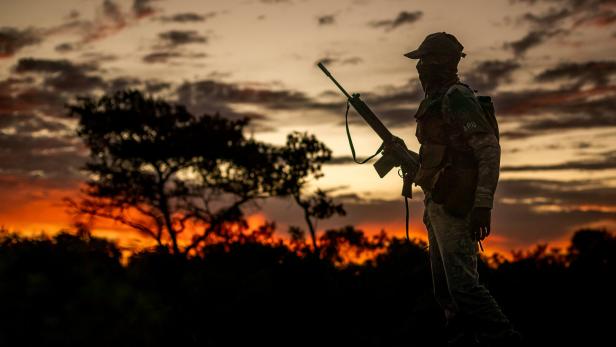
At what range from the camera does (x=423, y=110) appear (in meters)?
6.00

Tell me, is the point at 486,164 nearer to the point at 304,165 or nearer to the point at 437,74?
the point at 437,74

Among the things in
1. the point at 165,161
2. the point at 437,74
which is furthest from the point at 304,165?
the point at 437,74

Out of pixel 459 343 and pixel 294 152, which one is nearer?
pixel 459 343

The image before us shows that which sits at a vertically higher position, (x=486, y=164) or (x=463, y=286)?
(x=486, y=164)

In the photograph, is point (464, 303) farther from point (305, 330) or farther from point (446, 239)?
point (305, 330)

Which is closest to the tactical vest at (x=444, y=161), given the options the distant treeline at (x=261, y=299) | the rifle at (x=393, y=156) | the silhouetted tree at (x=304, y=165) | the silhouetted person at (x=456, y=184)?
the silhouetted person at (x=456, y=184)

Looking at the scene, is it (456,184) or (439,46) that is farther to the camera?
(439,46)

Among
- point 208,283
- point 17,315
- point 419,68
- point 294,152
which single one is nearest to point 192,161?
point 294,152

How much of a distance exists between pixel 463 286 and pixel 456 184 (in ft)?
2.79

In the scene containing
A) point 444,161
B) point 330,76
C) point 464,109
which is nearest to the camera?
point 464,109

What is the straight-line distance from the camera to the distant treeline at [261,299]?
11.9ft

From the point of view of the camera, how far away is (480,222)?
211 inches

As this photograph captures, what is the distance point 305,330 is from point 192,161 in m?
22.6

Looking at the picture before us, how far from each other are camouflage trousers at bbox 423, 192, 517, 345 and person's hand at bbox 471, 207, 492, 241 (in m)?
0.22
